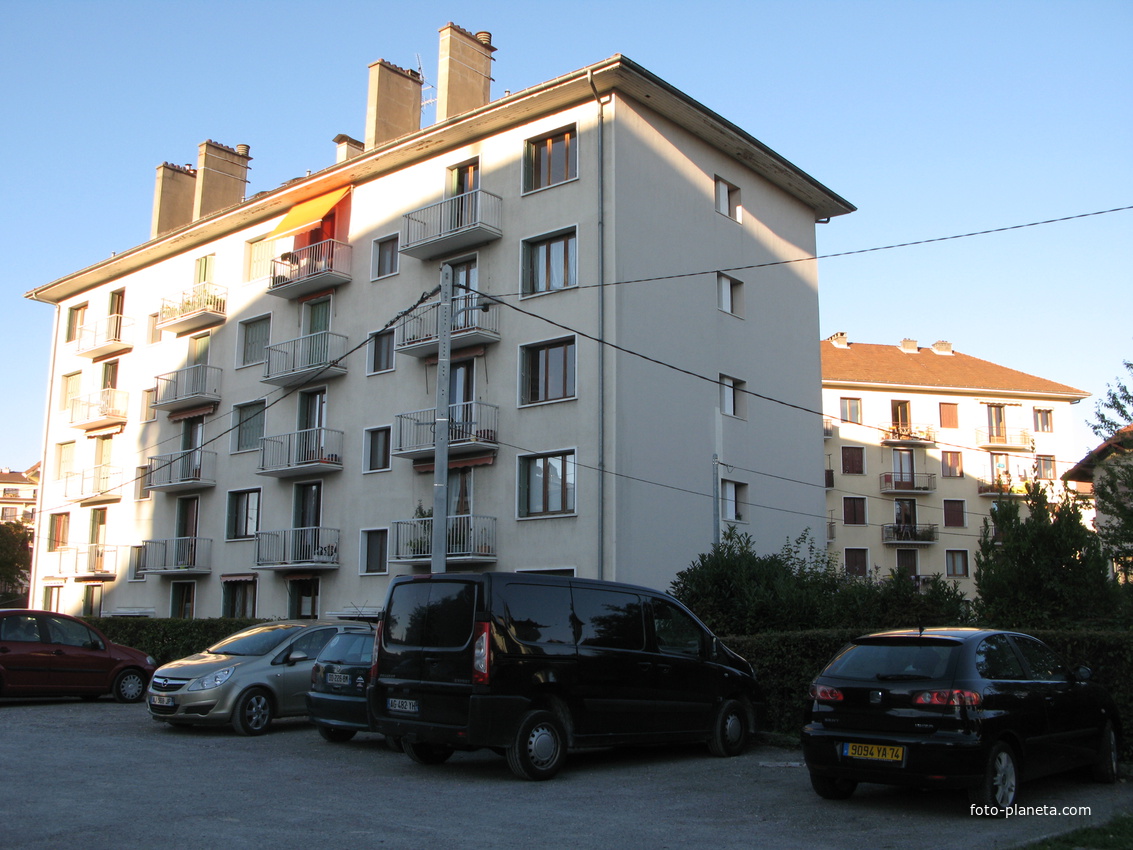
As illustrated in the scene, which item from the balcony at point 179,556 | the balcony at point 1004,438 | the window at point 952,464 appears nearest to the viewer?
the balcony at point 179,556

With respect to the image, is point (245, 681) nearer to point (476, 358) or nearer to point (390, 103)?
point (476, 358)

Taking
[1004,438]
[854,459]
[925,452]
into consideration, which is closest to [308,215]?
[854,459]

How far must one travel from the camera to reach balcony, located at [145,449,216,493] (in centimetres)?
3441

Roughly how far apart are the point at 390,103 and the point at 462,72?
2925 millimetres

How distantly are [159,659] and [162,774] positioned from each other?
1605 cm

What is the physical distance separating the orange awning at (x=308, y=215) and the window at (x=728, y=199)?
1101cm

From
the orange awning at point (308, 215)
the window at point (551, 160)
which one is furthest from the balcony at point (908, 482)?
the orange awning at point (308, 215)

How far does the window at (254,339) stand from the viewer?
33844mm

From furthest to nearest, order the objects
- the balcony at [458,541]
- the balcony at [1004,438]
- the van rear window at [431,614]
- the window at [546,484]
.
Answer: the balcony at [1004,438], the balcony at [458,541], the window at [546,484], the van rear window at [431,614]

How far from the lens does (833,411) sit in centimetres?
5584

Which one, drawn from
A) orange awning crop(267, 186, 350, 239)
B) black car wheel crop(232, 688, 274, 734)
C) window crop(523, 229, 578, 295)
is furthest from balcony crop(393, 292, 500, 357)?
black car wheel crop(232, 688, 274, 734)

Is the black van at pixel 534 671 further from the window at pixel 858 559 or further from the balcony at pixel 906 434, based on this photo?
the balcony at pixel 906 434

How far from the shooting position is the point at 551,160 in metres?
26.9

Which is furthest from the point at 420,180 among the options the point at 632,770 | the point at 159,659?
the point at 632,770
